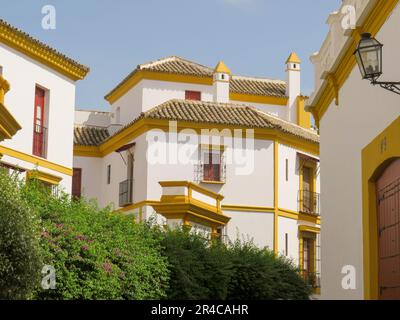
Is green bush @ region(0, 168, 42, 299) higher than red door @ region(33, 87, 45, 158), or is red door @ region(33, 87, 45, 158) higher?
red door @ region(33, 87, 45, 158)

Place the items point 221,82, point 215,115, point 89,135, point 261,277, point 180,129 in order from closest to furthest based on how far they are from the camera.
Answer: point 261,277 → point 180,129 → point 215,115 → point 221,82 → point 89,135

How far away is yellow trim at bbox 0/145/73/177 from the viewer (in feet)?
73.0

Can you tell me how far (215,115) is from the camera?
3250cm

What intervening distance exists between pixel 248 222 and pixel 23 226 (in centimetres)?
2204

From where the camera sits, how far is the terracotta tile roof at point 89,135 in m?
35.8

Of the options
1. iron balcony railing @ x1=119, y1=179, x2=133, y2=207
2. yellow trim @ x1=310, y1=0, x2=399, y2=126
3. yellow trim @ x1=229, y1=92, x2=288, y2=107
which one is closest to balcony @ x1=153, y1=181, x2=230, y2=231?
yellow trim @ x1=310, y1=0, x2=399, y2=126

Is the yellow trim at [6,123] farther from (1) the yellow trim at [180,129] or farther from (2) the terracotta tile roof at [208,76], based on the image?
(2) the terracotta tile roof at [208,76]

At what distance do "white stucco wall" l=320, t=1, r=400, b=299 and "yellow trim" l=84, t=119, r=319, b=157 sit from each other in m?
16.3

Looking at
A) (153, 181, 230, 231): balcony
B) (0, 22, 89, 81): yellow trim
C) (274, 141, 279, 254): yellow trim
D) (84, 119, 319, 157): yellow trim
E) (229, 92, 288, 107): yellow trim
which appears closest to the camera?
(153, 181, 230, 231): balcony

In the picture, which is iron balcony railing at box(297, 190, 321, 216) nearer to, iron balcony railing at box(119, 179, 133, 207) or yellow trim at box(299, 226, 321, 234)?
yellow trim at box(299, 226, 321, 234)

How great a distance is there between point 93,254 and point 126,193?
1987 centimetres

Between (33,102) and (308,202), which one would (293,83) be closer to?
(308,202)

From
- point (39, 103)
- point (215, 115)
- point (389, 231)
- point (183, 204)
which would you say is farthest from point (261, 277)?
point (215, 115)
